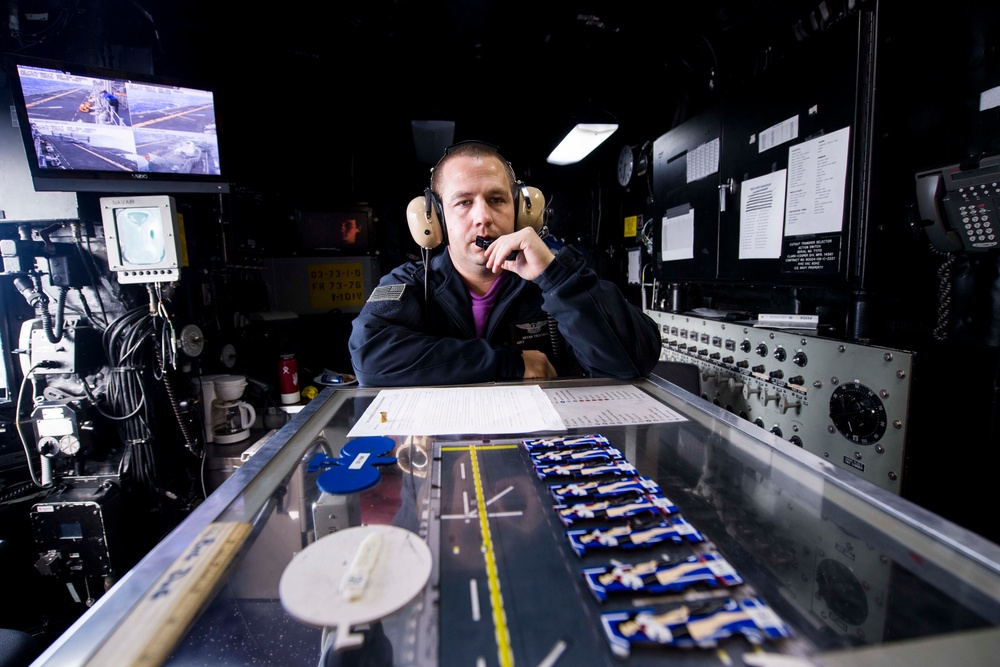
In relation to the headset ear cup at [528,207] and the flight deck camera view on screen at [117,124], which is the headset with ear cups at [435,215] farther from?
the flight deck camera view on screen at [117,124]

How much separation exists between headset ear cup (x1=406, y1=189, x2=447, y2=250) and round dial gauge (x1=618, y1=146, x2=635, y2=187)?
226cm

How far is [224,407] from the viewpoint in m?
2.37

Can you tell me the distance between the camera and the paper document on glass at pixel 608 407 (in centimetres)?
79

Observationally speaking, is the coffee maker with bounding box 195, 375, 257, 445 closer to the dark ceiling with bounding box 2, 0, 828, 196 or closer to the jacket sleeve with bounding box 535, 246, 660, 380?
the dark ceiling with bounding box 2, 0, 828, 196

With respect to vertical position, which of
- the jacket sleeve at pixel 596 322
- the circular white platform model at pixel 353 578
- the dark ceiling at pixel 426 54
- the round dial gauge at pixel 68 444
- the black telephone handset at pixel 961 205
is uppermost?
the dark ceiling at pixel 426 54

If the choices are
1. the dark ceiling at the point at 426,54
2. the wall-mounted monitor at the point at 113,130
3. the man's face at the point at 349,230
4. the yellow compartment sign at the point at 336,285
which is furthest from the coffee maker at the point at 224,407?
the dark ceiling at the point at 426,54

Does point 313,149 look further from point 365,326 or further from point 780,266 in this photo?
point 780,266

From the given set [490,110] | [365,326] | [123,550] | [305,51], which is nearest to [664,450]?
[365,326]

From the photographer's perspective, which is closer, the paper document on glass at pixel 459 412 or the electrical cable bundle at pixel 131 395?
the paper document on glass at pixel 459 412

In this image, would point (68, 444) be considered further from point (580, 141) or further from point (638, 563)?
point (580, 141)

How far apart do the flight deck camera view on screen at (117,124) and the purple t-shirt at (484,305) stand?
1.63 metres

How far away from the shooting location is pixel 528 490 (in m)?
0.54

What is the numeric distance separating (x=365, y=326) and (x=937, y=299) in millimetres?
1719

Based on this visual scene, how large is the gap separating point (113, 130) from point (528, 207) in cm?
195
